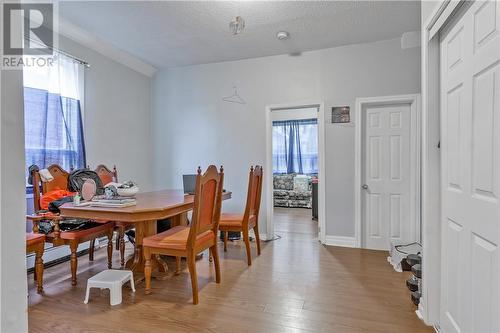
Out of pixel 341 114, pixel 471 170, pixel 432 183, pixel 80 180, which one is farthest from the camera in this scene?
pixel 341 114

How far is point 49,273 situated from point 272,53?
3706mm

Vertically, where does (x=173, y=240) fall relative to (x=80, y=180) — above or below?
below

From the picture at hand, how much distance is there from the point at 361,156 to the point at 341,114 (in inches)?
24.1

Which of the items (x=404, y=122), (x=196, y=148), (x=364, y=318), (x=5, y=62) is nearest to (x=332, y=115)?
(x=404, y=122)

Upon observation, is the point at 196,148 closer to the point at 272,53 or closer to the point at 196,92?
the point at 196,92

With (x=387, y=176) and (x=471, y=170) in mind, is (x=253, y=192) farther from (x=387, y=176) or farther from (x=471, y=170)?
(x=471, y=170)

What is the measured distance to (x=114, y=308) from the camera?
2.08m

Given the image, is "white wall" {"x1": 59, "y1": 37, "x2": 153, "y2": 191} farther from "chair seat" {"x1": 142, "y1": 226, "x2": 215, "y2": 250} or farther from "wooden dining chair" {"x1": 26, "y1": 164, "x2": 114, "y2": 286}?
"chair seat" {"x1": 142, "y1": 226, "x2": 215, "y2": 250}

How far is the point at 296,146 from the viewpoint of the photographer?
7.62 meters

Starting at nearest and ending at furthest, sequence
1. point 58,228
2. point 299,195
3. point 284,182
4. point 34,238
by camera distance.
→ point 34,238
point 58,228
point 299,195
point 284,182

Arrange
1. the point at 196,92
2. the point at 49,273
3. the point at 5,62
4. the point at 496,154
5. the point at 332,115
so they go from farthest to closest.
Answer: the point at 196,92 < the point at 332,115 < the point at 49,273 < the point at 496,154 < the point at 5,62

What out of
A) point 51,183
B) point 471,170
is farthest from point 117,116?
point 471,170

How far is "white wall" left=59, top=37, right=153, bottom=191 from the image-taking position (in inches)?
138

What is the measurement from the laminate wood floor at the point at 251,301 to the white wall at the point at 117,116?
1.45m
